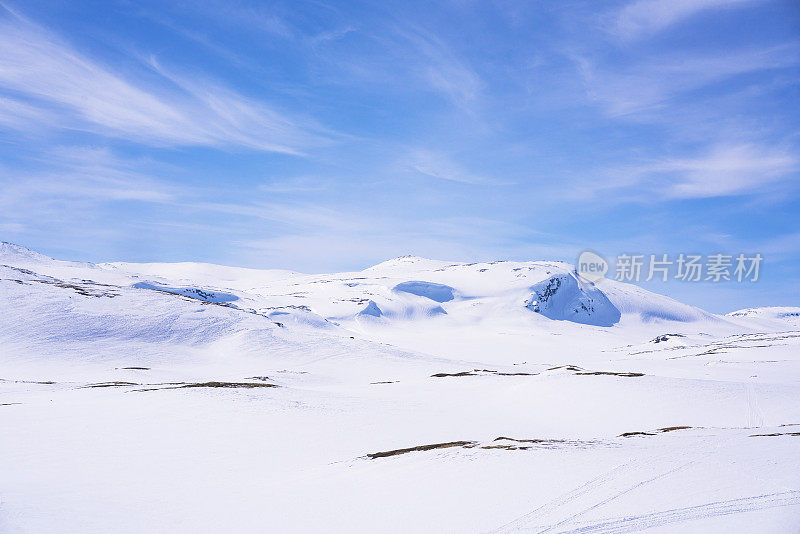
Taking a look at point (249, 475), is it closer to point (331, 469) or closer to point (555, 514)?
point (331, 469)

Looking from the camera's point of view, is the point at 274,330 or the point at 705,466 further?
the point at 274,330

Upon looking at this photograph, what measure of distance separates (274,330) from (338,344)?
9.41m

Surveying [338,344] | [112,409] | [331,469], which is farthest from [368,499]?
[338,344]

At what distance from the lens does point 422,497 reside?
10359 mm

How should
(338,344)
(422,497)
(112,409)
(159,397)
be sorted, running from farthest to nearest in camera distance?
(338,344)
(159,397)
(112,409)
(422,497)

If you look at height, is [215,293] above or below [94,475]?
above

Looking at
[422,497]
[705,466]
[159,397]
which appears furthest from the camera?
[159,397]

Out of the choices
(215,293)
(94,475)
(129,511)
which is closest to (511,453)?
(129,511)

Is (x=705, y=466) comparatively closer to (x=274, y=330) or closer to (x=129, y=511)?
(x=129, y=511)

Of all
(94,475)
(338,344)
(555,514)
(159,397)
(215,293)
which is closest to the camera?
(555,514)

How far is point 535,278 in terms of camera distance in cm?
19412

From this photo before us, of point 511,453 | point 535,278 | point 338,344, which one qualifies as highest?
point 535,278

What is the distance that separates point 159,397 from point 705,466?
2475cm

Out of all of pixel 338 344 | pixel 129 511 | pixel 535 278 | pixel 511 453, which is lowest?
pixel 129 511
